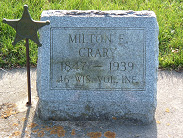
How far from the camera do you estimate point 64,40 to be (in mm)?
3289

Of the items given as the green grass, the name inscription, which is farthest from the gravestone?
the green grass

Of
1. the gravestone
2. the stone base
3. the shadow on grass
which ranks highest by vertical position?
the gravestone

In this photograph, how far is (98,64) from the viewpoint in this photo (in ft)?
10.9

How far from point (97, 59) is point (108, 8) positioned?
2275 millimetres

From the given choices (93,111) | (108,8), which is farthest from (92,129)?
(108,8)

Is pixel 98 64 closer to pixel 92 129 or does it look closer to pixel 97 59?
pixel 97 59

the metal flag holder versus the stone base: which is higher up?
the metal flag holder

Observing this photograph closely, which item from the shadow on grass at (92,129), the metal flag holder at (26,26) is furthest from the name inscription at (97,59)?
the shadow on grass at (92,129)

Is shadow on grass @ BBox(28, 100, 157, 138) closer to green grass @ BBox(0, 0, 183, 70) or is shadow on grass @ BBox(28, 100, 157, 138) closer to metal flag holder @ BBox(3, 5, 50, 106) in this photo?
metal flag holder @ BBox(3, 5, 50, 106)

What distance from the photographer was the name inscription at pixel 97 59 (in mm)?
3287

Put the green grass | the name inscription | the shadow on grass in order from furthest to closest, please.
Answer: the green grass
the name inscription
the shadow on grass

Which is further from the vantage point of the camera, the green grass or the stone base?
the green grass

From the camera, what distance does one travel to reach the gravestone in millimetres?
3271

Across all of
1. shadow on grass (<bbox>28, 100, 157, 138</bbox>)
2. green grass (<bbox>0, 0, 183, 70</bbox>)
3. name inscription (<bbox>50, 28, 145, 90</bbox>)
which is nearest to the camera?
shadow on grass (<bbox>28, 100, 157, 138</bbox>)
